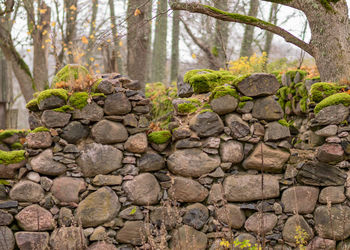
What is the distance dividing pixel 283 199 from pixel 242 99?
1.48 meters

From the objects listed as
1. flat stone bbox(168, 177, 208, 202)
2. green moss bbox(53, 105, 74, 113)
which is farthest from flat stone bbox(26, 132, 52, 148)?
flat stone bbox(168, 177, 208, 202)

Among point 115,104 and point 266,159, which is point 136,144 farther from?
point 266,159

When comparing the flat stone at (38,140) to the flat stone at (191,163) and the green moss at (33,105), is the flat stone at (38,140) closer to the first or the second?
the green moss at (33,105)

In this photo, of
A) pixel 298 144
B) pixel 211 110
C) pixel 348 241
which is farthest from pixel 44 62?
pixel 348 241

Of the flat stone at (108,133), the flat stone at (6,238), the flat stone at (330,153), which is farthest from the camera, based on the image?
the flat stone at (330,153)

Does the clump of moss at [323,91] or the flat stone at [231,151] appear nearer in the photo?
the flat stone at [231,151]

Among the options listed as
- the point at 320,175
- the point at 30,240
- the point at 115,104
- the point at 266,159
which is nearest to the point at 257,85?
the point at 266,159

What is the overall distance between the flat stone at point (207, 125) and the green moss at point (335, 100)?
1376 mm

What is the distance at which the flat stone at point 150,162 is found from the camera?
13.7 ft

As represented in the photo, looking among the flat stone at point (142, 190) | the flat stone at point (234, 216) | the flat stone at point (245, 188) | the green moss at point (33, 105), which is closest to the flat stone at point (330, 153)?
the flat stone at point (245, 188)

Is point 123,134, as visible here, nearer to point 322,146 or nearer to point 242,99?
point 242,99

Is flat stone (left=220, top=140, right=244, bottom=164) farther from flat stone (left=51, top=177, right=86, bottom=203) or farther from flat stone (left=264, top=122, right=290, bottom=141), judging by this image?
flat stone (left=51, top=177, right=86, bottom=203)

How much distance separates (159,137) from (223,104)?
3.18 feet

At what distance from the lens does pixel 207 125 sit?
167 inches
